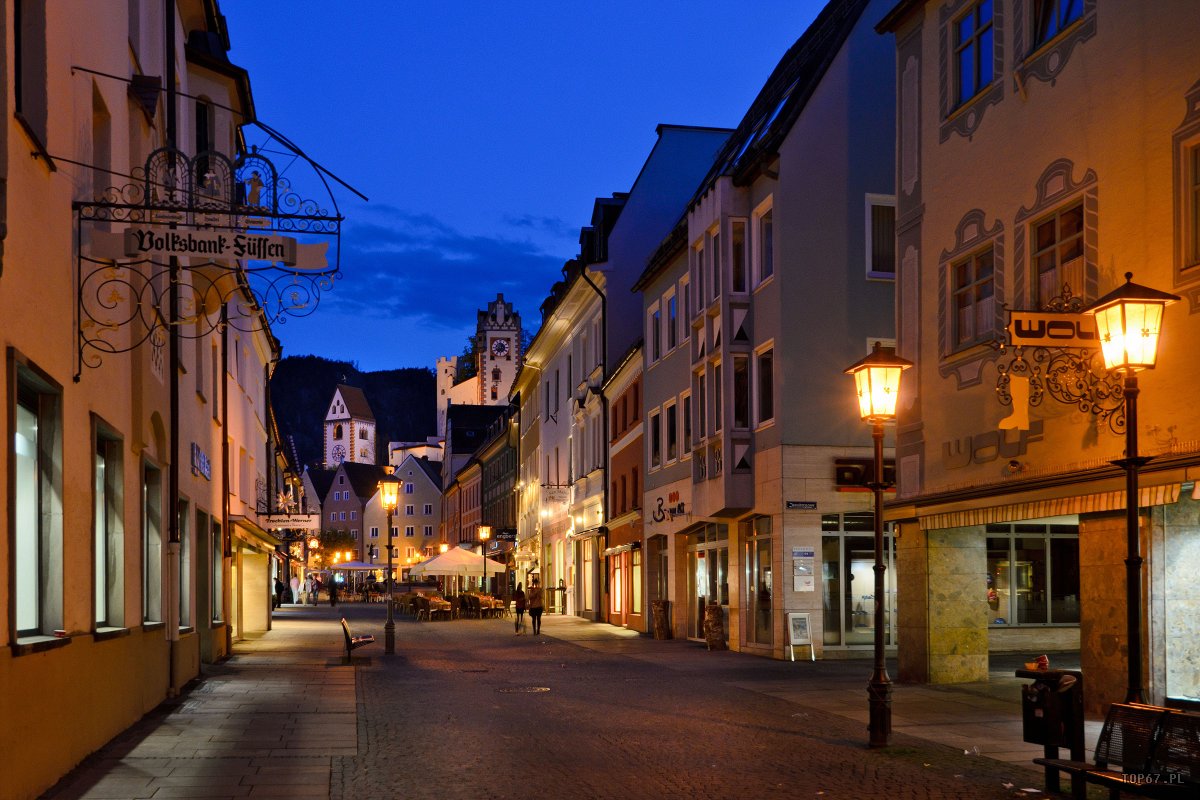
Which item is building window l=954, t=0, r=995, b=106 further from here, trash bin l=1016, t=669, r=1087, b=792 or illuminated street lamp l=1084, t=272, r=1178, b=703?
trash bin l=1016, t=669, r=1087, b=792

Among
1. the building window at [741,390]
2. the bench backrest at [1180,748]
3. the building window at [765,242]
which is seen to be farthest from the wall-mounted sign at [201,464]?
the bench backrest at [1180,748]

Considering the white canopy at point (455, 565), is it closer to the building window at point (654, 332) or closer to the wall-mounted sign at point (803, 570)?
the building window at point (654, 332)

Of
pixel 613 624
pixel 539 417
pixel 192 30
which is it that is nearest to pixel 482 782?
pixel 192 30

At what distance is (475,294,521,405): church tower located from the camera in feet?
512

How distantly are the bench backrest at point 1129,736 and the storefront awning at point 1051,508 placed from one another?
473cm

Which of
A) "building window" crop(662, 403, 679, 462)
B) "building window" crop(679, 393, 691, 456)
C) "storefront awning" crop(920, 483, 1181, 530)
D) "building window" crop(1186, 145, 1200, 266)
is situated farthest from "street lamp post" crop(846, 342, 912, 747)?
"building window" crop(662, 403, 679, 462)

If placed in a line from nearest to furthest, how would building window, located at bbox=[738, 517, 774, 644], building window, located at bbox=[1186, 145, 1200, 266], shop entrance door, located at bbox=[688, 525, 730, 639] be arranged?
building window, located at bbox=[1186, 145, 1200, 266]
building window, located at bbox=[738, 517, 774, 644]
shop entrance door, located at bbox=[688, 525, 730, 639]

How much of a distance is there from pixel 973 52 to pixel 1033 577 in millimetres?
12259

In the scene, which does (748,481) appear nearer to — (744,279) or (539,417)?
(744,279)

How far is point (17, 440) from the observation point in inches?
418

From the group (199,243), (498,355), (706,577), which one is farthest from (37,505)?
(498,355)

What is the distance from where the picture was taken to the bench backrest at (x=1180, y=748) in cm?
873

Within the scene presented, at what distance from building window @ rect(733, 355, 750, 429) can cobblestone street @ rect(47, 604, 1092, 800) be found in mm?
5519

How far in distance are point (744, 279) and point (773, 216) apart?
2.15 m
